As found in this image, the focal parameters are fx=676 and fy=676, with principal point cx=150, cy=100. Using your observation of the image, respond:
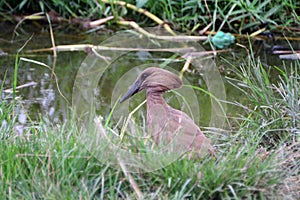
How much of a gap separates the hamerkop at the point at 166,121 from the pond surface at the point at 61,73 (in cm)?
91

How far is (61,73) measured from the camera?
16.0 ft

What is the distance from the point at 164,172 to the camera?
8.21 ft

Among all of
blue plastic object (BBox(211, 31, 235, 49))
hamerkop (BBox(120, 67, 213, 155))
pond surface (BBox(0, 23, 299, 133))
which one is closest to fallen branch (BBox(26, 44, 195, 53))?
pond surface (BBox(0, 23, 299, 133))

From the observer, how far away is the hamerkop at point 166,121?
2725mm

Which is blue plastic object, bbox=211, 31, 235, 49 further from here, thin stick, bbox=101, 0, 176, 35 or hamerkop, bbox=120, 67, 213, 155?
hamerkop, bbox=120, 67, 213, 155

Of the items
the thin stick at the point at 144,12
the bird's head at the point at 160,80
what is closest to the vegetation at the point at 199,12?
the thin stick at the point at 144,12

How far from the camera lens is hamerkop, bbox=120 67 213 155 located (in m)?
2.72

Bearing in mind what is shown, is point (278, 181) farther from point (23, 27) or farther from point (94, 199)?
point (23, 27)

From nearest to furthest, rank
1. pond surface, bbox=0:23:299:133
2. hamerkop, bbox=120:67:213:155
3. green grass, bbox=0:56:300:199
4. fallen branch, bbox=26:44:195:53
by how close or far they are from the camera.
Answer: green grass, bbox=0:56:300:199 → hamerkop, bbox=120:67:213:155 → pond surface, bbox=0:23:299:133 → fallen branch, bbox=26:44:195:53

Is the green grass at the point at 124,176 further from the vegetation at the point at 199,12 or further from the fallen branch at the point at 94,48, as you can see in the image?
the vegetation at the point at 199,12

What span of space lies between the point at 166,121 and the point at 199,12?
10.3ft

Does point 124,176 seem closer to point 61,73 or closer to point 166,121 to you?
point 166,121

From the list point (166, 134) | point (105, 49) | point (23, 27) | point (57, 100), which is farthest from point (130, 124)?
point (23, 27)

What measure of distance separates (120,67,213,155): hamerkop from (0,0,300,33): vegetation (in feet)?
8.69
